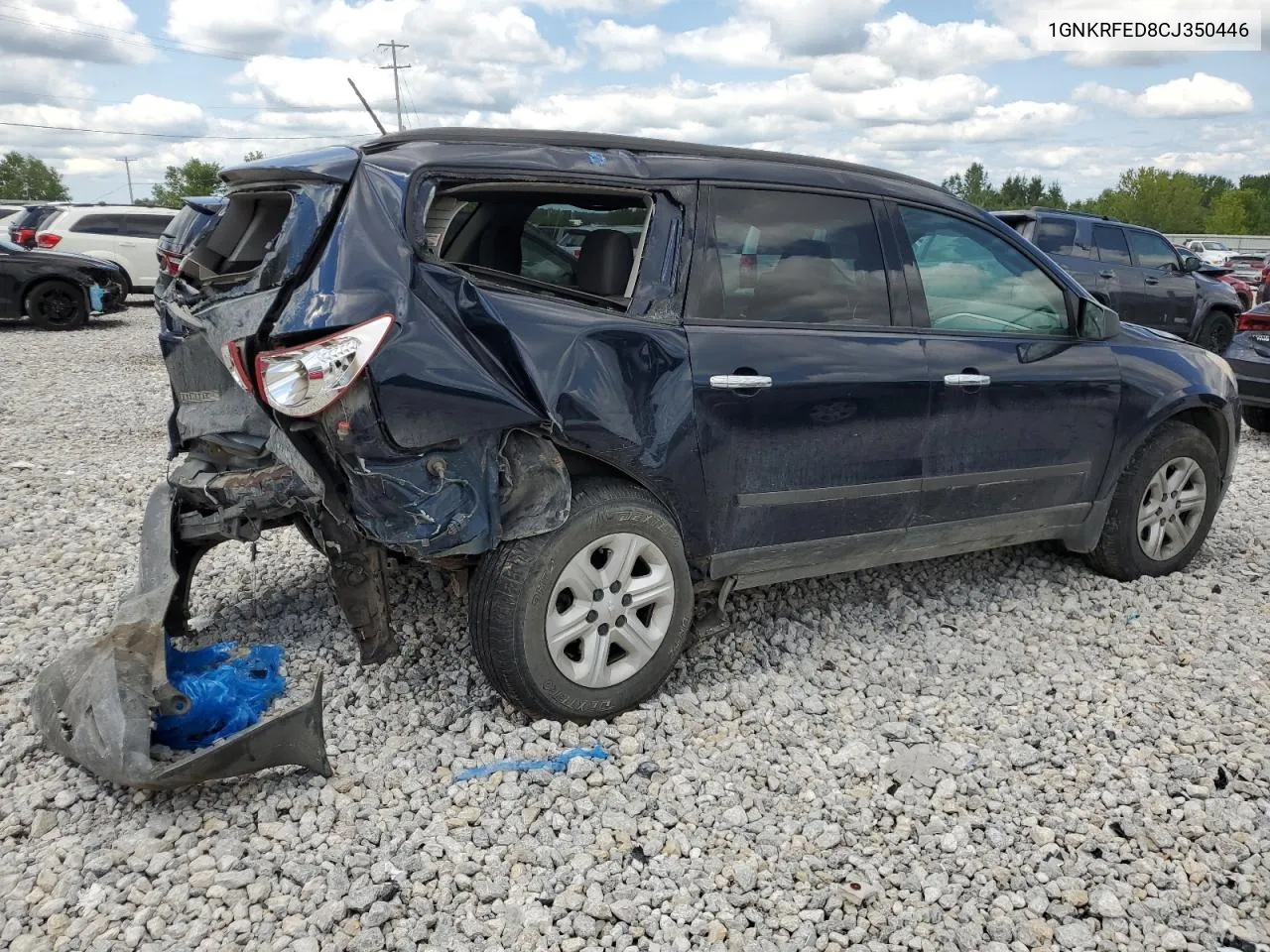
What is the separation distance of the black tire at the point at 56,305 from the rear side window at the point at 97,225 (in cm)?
358

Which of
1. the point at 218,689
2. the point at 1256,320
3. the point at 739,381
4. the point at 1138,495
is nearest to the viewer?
the point at 218,689

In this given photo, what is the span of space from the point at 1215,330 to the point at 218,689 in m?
14.0

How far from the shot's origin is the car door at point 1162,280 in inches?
504

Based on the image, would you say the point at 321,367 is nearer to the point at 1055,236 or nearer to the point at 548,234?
the point at 548,234

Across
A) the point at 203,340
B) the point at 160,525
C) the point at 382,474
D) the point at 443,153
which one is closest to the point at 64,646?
the point at 160,525

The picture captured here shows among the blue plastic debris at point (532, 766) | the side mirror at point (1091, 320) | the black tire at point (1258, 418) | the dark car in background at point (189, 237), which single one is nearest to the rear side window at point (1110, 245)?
the black tire at point (1258, 418)

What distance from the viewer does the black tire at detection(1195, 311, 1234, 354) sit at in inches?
536

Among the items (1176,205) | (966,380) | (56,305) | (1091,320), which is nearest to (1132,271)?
(1091,320)

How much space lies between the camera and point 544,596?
3416 millimetres

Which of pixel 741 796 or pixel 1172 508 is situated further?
pixel 1172 508

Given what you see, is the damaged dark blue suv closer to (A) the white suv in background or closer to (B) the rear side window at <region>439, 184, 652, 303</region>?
(B) the rear side window at <region>439, 184, 652, 303</region>

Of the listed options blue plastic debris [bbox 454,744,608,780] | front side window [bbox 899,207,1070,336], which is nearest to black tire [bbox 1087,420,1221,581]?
front side window [bbox 899,207,1070,336]

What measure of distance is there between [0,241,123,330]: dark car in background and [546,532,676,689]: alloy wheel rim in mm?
14780

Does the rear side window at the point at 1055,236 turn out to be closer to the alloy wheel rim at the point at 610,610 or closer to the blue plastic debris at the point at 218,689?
the alloy wheel rim at the point at 610,610
